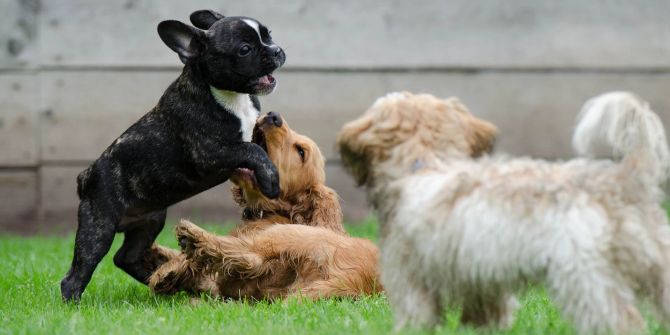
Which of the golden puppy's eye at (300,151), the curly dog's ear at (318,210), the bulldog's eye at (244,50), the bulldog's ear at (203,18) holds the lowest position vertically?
the curly dog's ear at (318,210)

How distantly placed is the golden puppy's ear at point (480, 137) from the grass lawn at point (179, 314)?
72 cm

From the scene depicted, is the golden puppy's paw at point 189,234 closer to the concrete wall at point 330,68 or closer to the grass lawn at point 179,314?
the grass lawn at point 179,314

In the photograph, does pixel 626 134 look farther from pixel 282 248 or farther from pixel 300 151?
pixel 300 151

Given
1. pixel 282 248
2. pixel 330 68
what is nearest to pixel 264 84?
pixel 282 248

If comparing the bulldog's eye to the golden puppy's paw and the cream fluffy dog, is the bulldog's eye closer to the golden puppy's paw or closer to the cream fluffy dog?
the golden puppy's paw

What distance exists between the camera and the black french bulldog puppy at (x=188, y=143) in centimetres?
630

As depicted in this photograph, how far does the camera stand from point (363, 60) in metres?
11.2

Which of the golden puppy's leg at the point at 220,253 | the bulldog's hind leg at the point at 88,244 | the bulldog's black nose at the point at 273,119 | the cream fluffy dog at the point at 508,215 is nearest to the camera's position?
the cream fluffy dog at the point at 508,215

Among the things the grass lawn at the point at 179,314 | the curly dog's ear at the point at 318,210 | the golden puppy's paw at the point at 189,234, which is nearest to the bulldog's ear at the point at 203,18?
the curly dog's ear at the point at 318,210

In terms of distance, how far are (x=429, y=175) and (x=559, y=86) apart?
7306mm

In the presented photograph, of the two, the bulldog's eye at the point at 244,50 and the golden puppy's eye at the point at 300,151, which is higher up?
the bulldog's eye at the point at 244,50

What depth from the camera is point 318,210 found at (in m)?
6.70

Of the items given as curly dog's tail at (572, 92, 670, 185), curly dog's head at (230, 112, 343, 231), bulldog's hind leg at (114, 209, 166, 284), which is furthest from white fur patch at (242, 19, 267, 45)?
curly dog's tail at (572, 92, 670, 185)

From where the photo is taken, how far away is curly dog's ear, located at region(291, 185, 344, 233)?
22.0 ft
